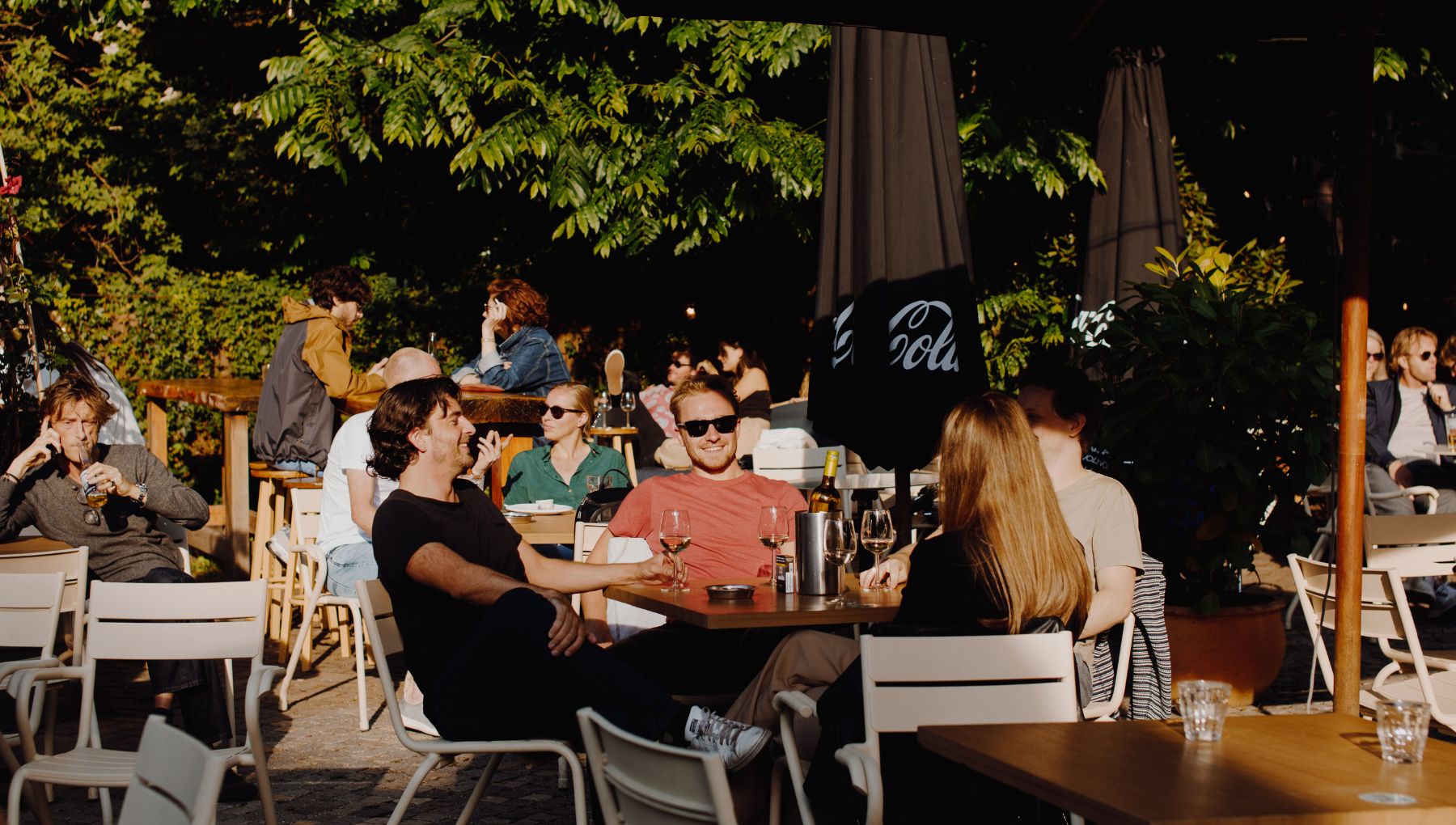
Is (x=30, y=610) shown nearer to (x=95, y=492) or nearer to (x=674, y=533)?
(x=95, y=492)

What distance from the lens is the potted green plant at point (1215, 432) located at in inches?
208

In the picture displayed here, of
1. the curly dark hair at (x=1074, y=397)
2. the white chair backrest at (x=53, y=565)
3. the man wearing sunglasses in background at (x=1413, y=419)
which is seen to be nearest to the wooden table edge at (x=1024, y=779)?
the curly dark hair at (x=1074, y=397)

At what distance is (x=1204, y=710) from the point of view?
2447 mm

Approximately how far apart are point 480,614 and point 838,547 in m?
1.02

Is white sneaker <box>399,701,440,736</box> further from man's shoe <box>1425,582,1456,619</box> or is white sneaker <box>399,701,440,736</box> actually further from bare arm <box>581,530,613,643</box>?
man's shoe <box>1425,582,1456,619</box>

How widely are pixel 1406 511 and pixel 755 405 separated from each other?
394 centimetres

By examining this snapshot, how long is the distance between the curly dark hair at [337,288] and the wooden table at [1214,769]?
18.7ft

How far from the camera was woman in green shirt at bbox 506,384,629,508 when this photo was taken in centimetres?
673

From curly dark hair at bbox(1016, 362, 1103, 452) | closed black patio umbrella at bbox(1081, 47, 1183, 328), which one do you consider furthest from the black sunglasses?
closed black patio umbrella at bbox(1081, 47, 1183, 328)

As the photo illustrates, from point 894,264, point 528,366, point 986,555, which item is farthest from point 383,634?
point 528,366

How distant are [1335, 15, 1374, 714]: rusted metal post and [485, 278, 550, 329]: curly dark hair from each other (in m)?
5.10

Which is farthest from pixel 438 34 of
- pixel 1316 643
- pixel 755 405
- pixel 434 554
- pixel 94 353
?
pixel 1316 643

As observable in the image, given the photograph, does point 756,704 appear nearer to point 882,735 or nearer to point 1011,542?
point 882,735

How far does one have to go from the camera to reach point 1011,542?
3209 millimetres
